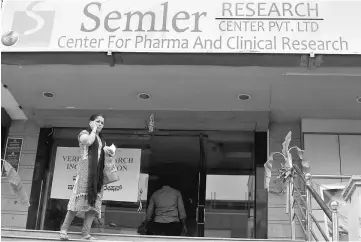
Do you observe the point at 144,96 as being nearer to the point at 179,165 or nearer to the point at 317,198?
the point at 179,165

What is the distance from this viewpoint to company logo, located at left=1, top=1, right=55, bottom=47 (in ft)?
23.0

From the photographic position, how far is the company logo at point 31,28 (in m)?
7.00

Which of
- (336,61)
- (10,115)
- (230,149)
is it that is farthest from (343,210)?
(10,115)

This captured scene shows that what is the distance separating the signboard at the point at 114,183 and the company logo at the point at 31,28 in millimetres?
2338

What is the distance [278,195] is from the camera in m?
8.07

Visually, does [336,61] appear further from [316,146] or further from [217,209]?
[217,209]

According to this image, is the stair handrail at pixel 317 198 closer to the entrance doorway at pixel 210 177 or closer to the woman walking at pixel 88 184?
the woman walking at pixel 88 184

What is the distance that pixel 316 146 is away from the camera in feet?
26.7

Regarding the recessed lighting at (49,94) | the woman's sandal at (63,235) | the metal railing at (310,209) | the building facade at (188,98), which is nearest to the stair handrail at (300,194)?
the metal railing at (310,209)

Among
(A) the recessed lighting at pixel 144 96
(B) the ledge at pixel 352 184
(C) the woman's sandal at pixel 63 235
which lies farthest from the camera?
(A) the recessed lighting at pixel 144 96

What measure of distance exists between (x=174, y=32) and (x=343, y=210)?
300cm

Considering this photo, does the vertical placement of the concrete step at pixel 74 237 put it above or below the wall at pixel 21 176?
below

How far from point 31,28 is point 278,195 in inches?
170

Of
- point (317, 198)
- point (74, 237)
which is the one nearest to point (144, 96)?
point (74, 237)
